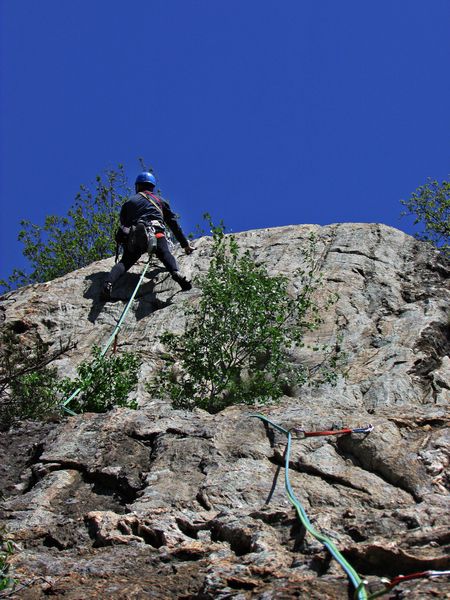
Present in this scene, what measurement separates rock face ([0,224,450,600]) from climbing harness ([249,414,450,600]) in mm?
62

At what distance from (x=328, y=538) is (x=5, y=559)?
2041mm

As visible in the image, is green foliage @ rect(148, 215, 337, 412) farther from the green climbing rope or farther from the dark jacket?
the dark jacket

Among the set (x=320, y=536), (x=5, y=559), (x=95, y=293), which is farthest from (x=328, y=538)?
(x=95, y=293)

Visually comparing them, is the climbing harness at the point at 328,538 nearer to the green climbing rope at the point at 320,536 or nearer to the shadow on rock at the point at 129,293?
the green climbing rope at the point at 320,536

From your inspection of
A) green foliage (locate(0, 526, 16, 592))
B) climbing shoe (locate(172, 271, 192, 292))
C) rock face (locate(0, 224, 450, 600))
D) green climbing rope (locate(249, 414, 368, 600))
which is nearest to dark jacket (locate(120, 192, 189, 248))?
climbing shoe (locate(172, 271, 192, 292))

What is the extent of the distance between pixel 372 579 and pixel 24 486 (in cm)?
331

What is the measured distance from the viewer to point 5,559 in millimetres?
5477

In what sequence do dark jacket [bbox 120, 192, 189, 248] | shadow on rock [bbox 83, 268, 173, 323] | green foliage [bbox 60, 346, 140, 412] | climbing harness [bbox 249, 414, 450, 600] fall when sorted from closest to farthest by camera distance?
climbing harness [bbox 249, 414, 450, 600] → green foliage [bbox 60, 346, 140, 412] → shadow on rock [bbox 83, 268, 173, 323] → dark jacket [bbox 120, 192, 189, 248]

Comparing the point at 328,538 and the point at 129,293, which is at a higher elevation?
the point at 129,293

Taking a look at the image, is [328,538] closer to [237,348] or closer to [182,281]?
[237,348]

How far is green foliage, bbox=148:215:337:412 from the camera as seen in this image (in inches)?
378

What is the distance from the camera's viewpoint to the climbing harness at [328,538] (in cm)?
438

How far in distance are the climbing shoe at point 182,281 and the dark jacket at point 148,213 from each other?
1073 mm

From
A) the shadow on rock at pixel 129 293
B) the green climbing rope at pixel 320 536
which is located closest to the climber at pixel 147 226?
the shadow on rock at pixel 129 293
